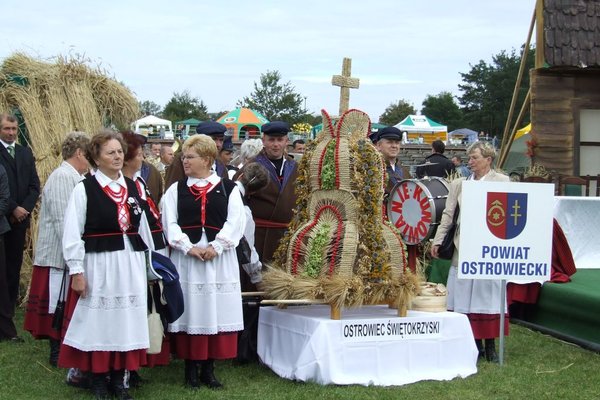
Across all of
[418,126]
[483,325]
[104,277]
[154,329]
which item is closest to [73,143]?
[104,277]

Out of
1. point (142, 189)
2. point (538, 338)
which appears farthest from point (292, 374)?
point (538, 338)

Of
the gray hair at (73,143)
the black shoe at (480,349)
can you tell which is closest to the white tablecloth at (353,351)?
the black shoe at (480,349)

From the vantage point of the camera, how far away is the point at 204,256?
5969 mm

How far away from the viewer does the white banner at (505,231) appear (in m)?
6.89

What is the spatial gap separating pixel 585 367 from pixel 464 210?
1629mm

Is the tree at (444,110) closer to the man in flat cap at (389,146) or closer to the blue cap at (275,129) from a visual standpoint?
the man in flat cap at (389,146)

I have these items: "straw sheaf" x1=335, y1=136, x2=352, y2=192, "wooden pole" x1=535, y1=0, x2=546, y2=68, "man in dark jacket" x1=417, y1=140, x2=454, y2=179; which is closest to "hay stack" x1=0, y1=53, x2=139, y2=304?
"straw sheaf" x1=335, y1=136, x2=352, y2=192

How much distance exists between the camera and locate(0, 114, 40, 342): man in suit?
→ 326 inches

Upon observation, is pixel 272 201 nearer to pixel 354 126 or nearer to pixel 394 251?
pixel 354 126

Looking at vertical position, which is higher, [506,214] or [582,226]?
[506,214]

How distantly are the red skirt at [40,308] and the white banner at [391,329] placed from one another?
2.43 m

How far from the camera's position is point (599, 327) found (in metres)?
7.73

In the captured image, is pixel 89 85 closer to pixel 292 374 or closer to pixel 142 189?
pixel 142 189

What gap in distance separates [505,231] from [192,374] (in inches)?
106
